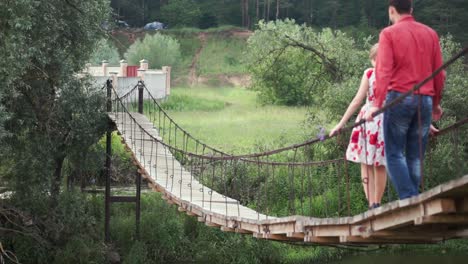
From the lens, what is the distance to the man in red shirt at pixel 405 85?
557 cm

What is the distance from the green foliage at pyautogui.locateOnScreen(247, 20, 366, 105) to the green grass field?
0.97 m

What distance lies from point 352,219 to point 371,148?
0.64 m

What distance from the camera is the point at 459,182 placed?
16.4ft

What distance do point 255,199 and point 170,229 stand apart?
1.98 meters

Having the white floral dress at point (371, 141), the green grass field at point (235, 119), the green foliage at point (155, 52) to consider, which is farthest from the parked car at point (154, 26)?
the white floral dress at point (371, 141)

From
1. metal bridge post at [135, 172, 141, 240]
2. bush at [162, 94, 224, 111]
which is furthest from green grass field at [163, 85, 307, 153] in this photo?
metal bridge post at [135, 172, 141, 240]

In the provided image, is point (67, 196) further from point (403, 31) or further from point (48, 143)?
point (403, 31)

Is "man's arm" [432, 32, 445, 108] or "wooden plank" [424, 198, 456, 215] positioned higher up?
"man's arm" [432, 32, 445, 108]

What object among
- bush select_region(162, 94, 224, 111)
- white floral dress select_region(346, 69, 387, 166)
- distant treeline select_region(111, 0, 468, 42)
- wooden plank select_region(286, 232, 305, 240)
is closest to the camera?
white floral dress select_region(346, 69, 387, 166)

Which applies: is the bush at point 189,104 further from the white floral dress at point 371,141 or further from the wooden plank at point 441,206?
the wooden plank at point 441,206

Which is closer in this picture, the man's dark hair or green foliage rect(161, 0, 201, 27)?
the man's dark hair

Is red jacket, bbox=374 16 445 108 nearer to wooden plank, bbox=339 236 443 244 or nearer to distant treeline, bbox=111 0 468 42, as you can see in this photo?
wooden plank, bbox=339 236 443 244

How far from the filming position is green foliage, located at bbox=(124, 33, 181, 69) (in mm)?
33594

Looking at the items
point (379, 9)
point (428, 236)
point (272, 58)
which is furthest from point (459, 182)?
point (379, 9)
